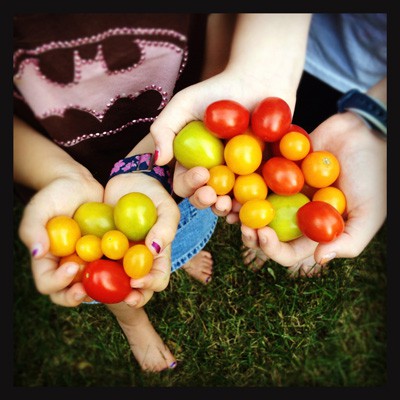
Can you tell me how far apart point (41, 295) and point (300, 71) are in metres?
0.98

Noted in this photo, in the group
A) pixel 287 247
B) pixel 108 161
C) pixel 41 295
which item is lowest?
pixel 41 295

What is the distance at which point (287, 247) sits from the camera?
56.2 inches

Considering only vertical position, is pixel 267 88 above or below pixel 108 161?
above

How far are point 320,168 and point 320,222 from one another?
17 cm

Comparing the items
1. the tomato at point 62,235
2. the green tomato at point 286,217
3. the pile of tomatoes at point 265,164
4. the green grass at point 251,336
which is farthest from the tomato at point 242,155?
the tomato at point 62,235

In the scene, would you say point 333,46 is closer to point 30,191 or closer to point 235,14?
point 235,14

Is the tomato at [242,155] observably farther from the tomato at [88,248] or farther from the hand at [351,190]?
the tomato at [88,248]

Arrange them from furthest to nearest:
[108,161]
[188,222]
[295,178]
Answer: [188,222] < [108,161] < [295,178]

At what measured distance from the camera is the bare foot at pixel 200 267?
1678 mm

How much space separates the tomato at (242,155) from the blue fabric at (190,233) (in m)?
0.27

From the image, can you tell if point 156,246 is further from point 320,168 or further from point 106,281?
point 320,168

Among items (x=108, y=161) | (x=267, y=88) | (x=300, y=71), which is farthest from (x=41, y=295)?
(x=300, y=71)

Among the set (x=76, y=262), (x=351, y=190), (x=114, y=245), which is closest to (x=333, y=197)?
(x=351, y=190)

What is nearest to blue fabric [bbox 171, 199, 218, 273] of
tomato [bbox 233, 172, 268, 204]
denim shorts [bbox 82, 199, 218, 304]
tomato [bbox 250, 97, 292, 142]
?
denim shorts [bbox 82, 199, 218, 304]
